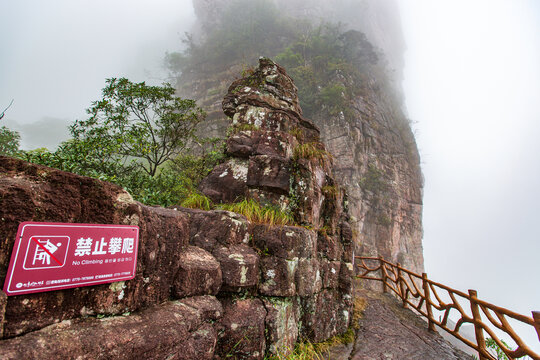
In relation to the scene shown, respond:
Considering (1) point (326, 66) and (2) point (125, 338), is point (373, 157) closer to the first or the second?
(1) point (326, 66)

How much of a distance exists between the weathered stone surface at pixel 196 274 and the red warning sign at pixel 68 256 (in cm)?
57

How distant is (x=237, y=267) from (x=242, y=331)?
26.7 inches

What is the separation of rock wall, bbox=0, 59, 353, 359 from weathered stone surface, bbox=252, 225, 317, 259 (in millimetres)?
16

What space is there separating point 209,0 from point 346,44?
24317 millimetres

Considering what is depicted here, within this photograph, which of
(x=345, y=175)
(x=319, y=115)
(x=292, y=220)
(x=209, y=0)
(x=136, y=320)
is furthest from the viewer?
(x=209, y=0)

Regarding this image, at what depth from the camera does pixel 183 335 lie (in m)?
1.93

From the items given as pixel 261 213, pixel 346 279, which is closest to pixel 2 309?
pixel 261 213

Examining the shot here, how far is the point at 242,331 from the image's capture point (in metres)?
2.62

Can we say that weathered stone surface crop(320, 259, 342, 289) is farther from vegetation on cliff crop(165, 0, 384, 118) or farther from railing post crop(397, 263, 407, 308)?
vegetation on cliff crop(165, 0, 384, 118)

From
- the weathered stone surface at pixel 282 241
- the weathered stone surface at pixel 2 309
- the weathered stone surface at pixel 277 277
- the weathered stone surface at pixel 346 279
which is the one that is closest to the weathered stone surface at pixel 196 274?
the weathered stone surface at pixel 277 277

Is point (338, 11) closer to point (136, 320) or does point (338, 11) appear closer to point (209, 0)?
point (209, 0)

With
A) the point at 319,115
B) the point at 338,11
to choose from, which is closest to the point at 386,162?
the point at 319,115

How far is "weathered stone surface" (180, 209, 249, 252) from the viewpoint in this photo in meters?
2.95

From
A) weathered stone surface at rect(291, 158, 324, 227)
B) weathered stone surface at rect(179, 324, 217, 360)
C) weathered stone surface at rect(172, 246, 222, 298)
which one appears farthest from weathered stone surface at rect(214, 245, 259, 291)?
weathered stone surface at rect(291, 158, 324, 227)
